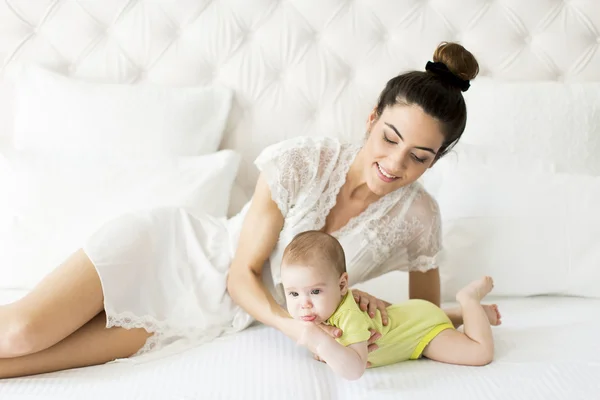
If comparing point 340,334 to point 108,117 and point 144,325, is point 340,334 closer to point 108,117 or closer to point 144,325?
point 144,325

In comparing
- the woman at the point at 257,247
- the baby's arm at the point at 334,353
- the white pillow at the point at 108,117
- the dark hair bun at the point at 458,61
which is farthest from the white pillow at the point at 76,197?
the dark hair bun at the point at 458,61

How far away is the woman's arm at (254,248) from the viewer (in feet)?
5.43

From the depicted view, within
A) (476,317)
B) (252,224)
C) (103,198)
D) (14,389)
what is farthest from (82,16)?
(476,317)

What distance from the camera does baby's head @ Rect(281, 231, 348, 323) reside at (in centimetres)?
135

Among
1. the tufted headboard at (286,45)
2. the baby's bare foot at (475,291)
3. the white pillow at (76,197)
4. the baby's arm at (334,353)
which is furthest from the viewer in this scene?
the tufted headboard at (286,45)

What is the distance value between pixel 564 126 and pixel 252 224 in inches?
44.4

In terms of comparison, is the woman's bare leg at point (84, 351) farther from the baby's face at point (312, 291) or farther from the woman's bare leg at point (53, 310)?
the baby's face at point (312, 291)

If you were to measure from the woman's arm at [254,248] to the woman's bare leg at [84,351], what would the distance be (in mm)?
262

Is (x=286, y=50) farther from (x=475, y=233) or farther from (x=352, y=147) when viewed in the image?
(x=475, y=233)

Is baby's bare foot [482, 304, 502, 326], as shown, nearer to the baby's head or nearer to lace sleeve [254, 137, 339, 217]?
the baby's head

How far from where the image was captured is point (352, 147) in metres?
1.81

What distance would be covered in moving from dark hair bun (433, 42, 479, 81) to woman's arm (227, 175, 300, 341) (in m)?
0.56

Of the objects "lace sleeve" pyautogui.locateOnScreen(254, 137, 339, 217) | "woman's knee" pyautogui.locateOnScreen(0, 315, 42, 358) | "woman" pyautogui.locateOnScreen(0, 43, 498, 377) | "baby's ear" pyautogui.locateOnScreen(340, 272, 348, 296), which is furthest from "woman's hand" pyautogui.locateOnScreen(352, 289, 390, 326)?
"woman's knee" pyautogui.locateOnScreen(0, 315, 42, 358)

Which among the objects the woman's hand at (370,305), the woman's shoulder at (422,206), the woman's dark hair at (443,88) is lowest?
the woman's hand at (370,305)
